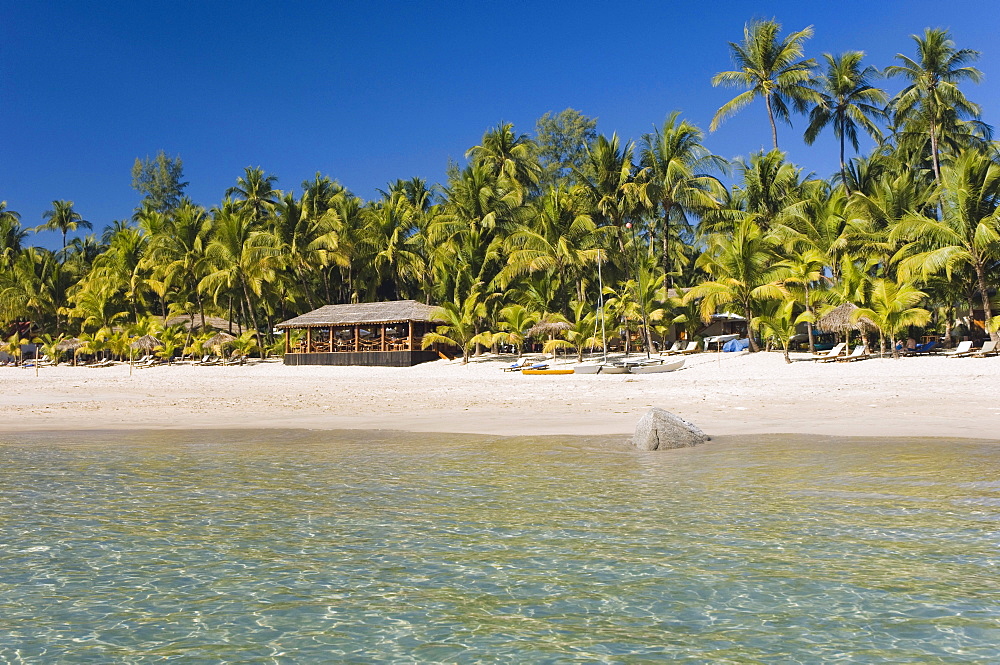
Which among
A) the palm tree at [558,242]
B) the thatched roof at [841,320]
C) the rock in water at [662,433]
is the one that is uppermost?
the palm tree at [558,242]

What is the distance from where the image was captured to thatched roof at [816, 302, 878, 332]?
22781 millimetres

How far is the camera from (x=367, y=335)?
35.7m

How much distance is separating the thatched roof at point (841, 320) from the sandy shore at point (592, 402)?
5.66ft

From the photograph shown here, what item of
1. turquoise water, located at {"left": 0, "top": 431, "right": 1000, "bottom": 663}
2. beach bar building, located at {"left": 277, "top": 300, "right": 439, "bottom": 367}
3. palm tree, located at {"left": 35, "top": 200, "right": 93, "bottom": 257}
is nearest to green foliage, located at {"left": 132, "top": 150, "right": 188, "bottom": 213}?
palm tree, located at {"left": 35, "top": 200, "right": 93, "bottom": 257}

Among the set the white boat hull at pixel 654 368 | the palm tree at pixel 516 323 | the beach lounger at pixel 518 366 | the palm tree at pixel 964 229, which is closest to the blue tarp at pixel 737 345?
the palm tree at pixel 964 229

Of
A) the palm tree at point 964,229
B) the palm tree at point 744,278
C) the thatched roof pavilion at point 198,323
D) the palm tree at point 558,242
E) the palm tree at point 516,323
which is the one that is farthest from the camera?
the thatched roof pavilion at point 198,323

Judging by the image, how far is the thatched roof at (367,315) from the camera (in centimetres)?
3278

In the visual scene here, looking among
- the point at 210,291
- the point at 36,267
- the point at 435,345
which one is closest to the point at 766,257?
the point at 435,345

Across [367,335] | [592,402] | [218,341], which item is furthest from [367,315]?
[592,402]

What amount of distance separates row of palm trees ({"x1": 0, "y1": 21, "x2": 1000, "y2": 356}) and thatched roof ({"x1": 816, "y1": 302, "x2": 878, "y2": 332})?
1.72ft

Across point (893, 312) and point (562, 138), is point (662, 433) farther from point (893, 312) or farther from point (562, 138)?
point (562, 138)

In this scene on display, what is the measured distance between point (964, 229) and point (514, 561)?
23890mm

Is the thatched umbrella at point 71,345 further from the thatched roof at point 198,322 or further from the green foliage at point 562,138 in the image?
the green foliage at point 562,138

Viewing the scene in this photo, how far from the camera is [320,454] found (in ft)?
32.6
